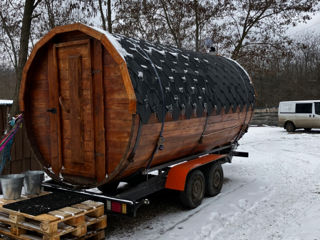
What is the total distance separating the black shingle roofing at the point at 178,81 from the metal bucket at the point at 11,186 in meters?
2.16

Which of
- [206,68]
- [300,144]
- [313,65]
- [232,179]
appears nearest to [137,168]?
[206,68]

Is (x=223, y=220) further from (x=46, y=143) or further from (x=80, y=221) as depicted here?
(x=46, y=143)

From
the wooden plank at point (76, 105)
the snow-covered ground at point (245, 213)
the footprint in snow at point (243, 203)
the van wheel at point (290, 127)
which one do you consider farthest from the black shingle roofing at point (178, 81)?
the van wheel at point (290, 127)

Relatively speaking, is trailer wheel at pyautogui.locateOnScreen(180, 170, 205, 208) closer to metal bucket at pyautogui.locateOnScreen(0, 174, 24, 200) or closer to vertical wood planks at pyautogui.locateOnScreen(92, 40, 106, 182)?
vertical wood planks at pyautogui.locateOnScreen(92, 40, 106, 182)

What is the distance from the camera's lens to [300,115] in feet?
66.0

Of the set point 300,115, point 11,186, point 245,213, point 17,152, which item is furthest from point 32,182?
point 300,115

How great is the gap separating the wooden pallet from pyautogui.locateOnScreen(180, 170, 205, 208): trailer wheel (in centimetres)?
190

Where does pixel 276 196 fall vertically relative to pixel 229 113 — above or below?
below

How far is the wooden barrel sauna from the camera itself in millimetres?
4996

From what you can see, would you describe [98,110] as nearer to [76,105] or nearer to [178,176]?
[76,105]

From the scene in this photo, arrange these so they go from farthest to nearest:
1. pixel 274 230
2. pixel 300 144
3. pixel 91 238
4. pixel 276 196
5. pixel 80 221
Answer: pixel 300 144
pixel 276 196
pixel 274 230
pixel 91 238
pixel 80 221

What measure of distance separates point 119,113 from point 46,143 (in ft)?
6.20

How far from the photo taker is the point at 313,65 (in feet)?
194

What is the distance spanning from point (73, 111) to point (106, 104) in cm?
72
